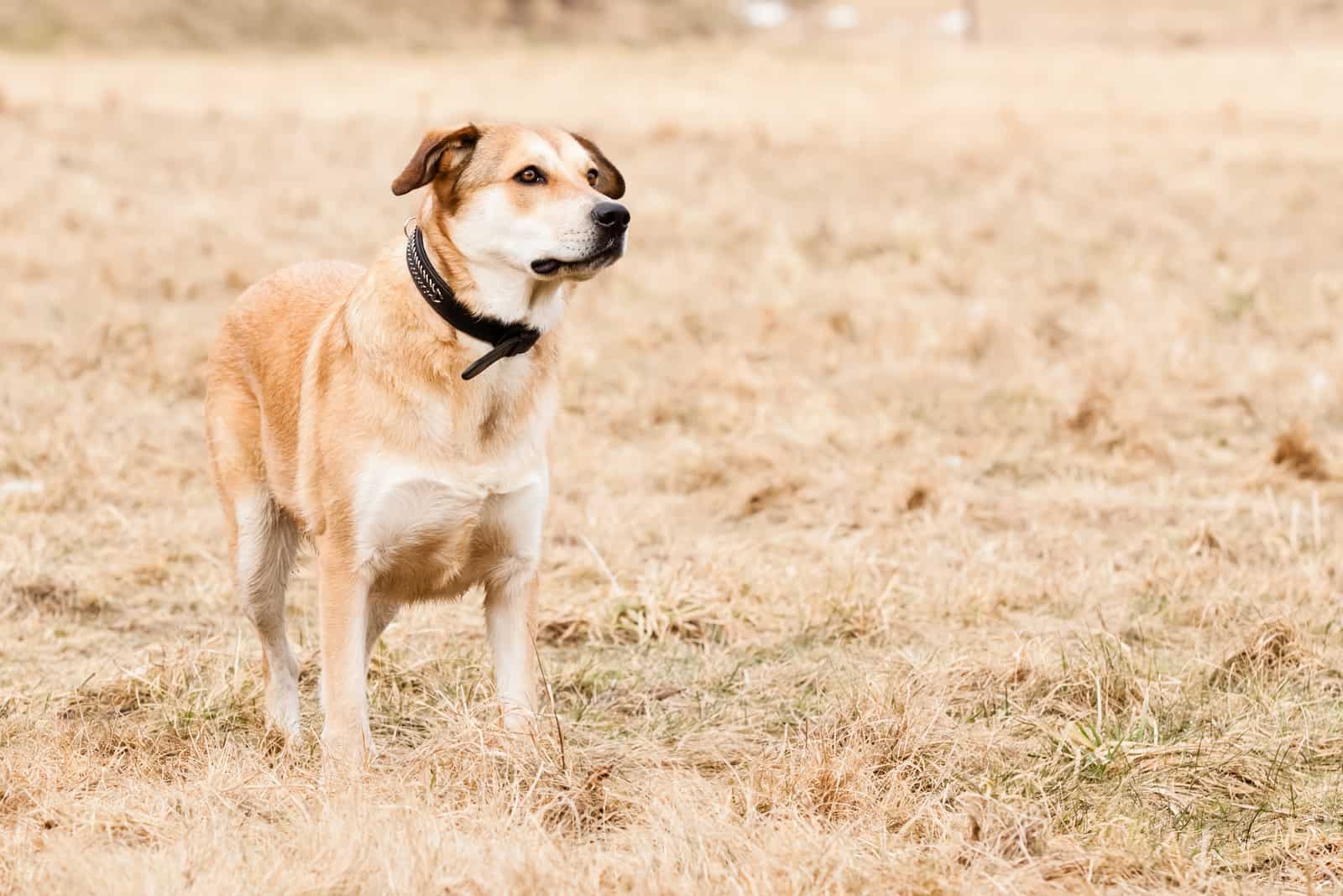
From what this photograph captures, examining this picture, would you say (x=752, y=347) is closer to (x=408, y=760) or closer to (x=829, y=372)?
(x=829, y=372)

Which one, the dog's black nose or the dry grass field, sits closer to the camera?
the dry grass field

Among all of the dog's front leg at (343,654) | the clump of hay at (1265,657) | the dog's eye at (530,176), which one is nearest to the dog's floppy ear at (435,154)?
the dog's eye at (530,176)

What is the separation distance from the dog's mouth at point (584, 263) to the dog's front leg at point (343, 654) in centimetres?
94

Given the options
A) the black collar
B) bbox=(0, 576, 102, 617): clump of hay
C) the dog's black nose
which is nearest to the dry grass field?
bbox=(0, 576, 102, 617): clump of hay

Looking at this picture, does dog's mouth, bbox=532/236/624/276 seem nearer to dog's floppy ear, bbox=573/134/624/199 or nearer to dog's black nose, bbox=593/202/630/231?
dog's black nose, bbox=593/202/630/231

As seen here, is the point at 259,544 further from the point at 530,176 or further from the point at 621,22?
the point at 621,22

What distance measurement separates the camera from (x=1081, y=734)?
4.39m

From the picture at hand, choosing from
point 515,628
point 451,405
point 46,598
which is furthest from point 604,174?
point 46,598

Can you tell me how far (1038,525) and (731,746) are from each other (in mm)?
2811

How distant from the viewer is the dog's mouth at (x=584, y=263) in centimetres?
421

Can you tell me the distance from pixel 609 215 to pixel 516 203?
27 cm

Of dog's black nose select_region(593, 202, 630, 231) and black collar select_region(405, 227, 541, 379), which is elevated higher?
dog's black nose select_region(593, 202, 630, 231)

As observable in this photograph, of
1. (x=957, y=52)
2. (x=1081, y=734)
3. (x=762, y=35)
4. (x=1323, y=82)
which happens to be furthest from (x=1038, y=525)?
(x=762, y=35)

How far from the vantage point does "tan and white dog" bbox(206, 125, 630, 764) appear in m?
4.20
